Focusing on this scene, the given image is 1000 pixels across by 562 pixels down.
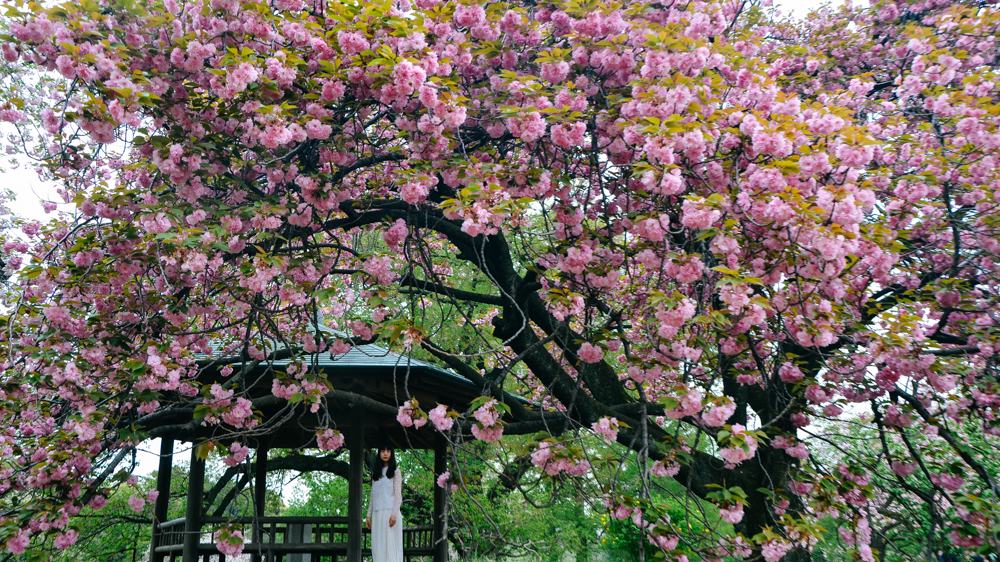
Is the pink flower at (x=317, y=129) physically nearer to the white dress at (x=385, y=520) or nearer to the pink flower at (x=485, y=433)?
the pink flower at (x=485, y=433)

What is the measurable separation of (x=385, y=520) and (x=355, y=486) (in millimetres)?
492

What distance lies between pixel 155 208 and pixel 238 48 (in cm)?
100

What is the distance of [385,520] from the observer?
18.3 feet

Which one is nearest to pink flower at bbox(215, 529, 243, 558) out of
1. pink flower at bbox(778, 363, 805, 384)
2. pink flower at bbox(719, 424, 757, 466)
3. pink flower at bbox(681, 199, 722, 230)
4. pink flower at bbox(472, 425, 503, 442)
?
pink flower at bbox(472, 425, 503, 442)

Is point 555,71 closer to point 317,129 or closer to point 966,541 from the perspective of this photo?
point 317,129

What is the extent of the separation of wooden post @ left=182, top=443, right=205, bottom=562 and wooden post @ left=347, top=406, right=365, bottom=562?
126 centimetres

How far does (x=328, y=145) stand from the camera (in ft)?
12.0

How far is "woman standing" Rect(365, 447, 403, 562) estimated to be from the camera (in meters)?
5.51

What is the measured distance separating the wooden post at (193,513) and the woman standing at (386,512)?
1450 millimetres

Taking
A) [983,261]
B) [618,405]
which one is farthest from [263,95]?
[983,261]

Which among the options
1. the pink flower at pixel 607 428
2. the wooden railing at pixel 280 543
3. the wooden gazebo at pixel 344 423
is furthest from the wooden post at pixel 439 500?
the pink flower at pixel 607 428

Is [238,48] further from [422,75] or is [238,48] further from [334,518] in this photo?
[334,518]

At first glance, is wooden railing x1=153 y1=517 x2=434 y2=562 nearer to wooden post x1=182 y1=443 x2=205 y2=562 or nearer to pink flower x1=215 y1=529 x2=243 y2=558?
wooden post x1=182 y1=443 x2=205 y2=562

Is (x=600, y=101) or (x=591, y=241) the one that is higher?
(x=600, y=101)
